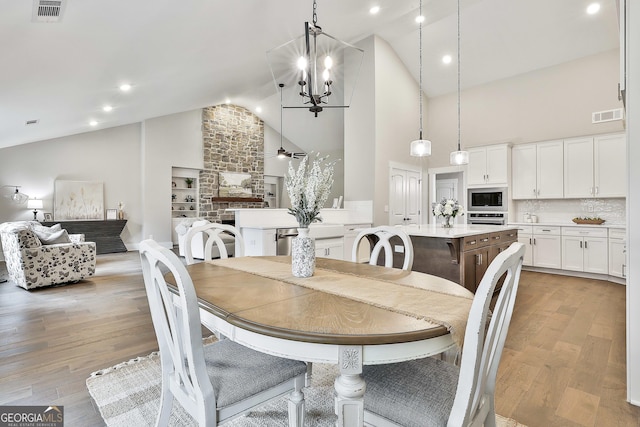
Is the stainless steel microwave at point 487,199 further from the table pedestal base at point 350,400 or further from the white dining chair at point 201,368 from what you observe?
the table pedestal base at point 350,400

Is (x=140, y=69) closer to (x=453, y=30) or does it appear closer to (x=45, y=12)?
(x=45, y=12)

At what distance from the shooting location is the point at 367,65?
6.04m

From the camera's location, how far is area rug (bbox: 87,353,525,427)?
1.71 meters

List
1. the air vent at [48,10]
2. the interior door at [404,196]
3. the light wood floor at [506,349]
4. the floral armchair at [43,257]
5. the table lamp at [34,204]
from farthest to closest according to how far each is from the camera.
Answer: the table lamp at [34,204]
the interior door at [404,196]
the floral armchair at [43,257]
the air vent at [48,10]
the light wood floor at [506,349]

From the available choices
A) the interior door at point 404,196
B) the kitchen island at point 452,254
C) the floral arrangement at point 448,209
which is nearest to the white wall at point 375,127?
the interior door at point 404,196

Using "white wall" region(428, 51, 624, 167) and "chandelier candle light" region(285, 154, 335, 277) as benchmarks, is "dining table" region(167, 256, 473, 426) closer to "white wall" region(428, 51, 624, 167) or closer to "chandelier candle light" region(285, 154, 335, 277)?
"chandelier candle light" region(285, 154, 335, 277)

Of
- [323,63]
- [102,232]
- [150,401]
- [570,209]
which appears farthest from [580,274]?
[102,232]

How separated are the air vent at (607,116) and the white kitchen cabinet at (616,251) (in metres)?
1.81

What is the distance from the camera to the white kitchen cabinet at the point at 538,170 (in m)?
5.67

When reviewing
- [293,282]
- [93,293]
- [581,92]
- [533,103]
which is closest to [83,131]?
[93,293]

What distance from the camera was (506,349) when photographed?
8.61ft

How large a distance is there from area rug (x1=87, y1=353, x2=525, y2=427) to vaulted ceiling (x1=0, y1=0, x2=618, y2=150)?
2692mm

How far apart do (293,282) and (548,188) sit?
5931 mm

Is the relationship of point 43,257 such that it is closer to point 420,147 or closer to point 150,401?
point 150,401
